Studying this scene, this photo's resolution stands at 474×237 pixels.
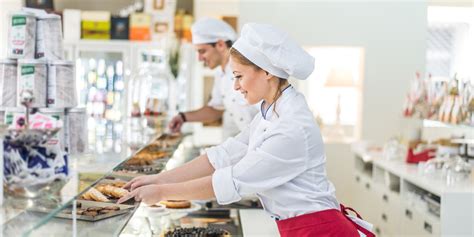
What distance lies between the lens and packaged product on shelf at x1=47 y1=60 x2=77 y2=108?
6.67 ft

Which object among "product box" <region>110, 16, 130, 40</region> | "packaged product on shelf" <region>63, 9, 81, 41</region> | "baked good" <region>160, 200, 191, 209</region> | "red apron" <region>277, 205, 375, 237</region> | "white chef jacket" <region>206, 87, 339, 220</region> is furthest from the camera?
"product box" <region>110, 16, 130, 40</region>

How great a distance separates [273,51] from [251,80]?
122 mm

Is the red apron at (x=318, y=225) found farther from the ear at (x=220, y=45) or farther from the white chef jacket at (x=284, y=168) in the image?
the ear at (x=220, y=45)

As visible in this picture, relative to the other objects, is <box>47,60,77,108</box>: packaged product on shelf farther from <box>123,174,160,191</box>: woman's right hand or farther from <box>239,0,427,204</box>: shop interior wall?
<box>239,0,427,204</box>: shop interior wall

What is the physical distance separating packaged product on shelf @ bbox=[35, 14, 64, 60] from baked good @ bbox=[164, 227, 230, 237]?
114 centimetres

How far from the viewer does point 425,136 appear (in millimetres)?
6184

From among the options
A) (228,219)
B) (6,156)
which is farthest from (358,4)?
(6,156)

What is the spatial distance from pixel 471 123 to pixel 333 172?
2.74 meters

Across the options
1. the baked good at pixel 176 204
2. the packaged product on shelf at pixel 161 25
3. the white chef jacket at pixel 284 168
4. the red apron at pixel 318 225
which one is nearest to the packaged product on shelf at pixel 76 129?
the white chef jacket at pixel 284 168

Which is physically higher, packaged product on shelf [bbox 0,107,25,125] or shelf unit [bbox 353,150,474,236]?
packaged product on shelf [bbox 0,107,25,125]

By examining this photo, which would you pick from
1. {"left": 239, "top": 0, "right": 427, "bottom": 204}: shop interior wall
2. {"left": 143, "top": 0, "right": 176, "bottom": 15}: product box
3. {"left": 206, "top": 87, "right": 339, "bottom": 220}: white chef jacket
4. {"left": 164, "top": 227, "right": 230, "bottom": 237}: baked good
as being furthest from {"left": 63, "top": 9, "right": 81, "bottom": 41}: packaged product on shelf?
{"left": 206, "top": 87, "right": 339, "bottom": 220}: white chef jacket

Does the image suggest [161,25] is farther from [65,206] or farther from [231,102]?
[65,206]

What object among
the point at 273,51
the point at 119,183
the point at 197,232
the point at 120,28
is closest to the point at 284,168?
the point at 273,51

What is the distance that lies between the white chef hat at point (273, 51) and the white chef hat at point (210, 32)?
1.85m
